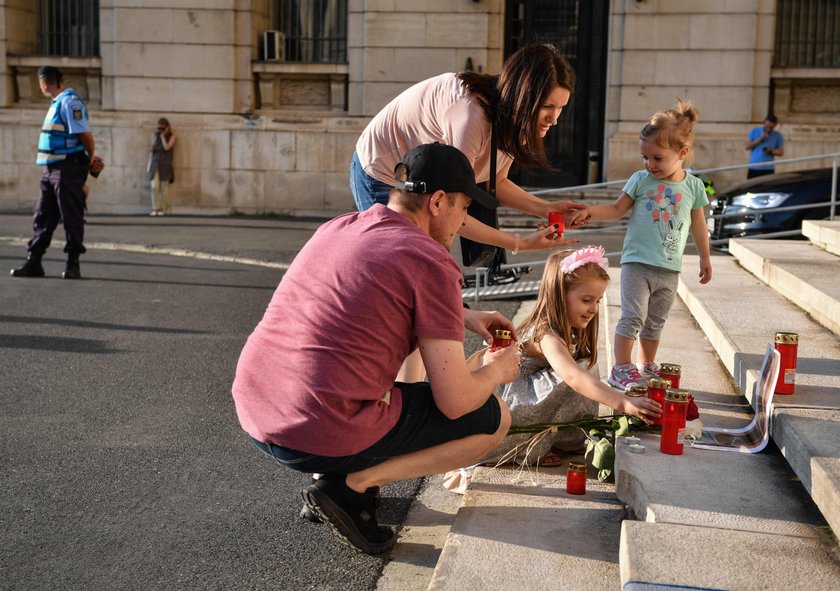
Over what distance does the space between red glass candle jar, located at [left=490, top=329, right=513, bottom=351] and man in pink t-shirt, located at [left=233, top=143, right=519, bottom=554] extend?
28cm

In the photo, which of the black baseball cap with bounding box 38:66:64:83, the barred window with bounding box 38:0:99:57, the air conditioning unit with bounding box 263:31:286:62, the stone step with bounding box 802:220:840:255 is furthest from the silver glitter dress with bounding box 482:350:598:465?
the barred window with bounding box 38:0:99:57

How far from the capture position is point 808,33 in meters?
18.2

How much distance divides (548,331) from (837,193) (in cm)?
808

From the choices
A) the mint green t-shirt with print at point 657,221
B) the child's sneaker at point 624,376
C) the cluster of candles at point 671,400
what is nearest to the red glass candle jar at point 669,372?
the cluster of candles at point 671,400

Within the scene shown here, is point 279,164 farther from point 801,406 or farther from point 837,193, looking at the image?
point 801,406

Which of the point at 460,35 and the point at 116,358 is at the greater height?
the point at 460,35

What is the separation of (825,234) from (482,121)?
203 inches

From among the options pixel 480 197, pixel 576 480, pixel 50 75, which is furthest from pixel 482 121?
pixel 50 75

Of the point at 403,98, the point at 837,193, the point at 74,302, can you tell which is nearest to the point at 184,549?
the point at 403,98

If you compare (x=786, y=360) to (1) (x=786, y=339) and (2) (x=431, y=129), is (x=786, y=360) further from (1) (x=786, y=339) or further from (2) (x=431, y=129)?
(2) (x=431, y=129)

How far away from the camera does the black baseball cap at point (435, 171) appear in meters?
3.53

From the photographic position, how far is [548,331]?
4.68 m

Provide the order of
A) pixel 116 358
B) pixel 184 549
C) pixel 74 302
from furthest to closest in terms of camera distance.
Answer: pixel 74 302, pixel 116 358, pixel 184 549

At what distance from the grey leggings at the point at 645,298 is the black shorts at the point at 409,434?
70.3 inches
